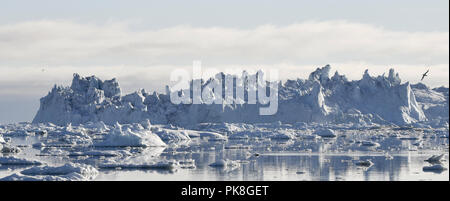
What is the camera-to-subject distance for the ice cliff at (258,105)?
2876 inches

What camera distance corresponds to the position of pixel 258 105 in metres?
75.4

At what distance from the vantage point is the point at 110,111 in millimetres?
74750

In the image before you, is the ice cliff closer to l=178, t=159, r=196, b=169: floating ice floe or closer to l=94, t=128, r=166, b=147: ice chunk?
l=94, t=128, r=166, b=147: ice chunk

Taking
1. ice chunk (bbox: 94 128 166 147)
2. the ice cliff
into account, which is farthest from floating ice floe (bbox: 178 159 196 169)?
the ice cliff

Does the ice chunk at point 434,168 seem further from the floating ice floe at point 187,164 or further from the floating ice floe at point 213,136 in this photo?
the floating ice floe at point 213,136

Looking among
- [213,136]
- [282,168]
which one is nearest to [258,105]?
[213,136]

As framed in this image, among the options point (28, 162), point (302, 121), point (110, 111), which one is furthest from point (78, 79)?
point (28, 162)

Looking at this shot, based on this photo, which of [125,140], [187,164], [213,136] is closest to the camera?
[187,164]

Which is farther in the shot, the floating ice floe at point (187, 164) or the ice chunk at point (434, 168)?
the floating ice floe at point (187, 164)

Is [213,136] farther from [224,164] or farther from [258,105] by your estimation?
[224,164]

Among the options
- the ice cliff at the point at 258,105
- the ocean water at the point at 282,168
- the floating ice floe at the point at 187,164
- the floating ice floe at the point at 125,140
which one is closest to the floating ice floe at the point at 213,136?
the floating ice floe at the point at 125,140

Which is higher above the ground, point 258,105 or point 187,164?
point 258,105
